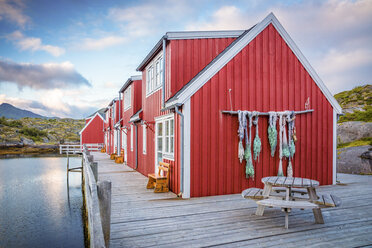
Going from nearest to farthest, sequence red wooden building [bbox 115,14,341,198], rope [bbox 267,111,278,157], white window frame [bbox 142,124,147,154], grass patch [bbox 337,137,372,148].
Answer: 1. red wooden building [bbox 115,14,341,198]
2. rope [bbox 267,111,278,157]
3. white window frame [bbox 142,124,147,154]
4. grass patch [bbox 337,137,372,148]

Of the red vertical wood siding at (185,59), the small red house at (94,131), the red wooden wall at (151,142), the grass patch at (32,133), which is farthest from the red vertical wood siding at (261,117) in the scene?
the grass patch at (32,133)

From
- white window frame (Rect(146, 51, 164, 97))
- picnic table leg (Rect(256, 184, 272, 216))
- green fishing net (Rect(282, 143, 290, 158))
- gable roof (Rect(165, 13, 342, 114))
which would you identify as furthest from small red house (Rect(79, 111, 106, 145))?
picnic table leg (Rect(256, 184, 272, 216))

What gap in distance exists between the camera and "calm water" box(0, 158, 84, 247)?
8.93 m

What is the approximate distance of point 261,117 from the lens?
8.29 metres

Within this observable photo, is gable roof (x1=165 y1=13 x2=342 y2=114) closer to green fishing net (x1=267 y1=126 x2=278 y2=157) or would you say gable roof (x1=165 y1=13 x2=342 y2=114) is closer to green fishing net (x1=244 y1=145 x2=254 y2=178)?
green fishing net (x1=244 y1=145 x2=254 y2=178)

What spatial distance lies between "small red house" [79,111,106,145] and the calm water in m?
15.5

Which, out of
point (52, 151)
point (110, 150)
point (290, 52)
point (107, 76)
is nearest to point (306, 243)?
point (290, 52)

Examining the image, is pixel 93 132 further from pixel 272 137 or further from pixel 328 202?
pixel 328 202

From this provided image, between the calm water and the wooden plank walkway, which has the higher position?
the wooden plank walkway

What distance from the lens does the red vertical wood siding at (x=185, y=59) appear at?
8625 mm

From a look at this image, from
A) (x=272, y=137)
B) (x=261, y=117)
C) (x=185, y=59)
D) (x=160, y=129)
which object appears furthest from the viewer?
(x=160, y=129)

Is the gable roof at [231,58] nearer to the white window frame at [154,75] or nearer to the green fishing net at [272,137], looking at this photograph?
the white window frame at [154,75]

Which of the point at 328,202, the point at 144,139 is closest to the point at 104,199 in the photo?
the point at 328,202

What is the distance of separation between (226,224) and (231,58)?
15.9 ft
